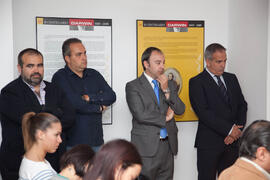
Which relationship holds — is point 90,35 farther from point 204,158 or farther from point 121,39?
point 204,158

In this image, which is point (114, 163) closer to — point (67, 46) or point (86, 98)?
point (86, 98)

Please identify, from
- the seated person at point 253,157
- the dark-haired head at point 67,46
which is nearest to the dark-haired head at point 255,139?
the seated person at point 253,157

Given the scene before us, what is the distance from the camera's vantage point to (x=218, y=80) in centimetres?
457

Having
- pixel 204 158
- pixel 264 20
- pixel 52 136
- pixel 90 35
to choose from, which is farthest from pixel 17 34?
pixel 264 20

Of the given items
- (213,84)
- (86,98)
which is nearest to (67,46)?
(86,98)

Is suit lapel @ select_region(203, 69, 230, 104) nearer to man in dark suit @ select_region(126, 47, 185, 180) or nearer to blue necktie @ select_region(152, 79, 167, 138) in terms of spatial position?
man in dark suit @ select_region(126, 47, 185, 180)

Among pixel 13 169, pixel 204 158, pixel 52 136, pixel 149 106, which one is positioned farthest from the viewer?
pixel 204 158

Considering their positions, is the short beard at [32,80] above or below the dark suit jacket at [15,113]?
above

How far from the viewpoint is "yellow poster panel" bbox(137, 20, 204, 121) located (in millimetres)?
4926

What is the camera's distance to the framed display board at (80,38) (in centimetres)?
459

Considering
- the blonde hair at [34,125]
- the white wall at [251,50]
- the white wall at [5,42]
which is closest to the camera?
the blonde hair at [34,125]

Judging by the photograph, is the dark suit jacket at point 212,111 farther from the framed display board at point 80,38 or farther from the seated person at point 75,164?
the seated person at point 75,164

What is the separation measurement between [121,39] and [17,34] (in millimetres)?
1270

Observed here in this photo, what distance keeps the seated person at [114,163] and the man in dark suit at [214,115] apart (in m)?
2.85
